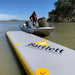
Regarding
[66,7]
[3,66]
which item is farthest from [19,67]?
[66,7]

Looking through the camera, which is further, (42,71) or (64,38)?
(64,38)

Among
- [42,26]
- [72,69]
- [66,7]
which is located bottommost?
[72,69]

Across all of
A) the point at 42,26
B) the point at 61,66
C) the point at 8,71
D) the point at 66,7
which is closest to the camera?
the point at 61,66

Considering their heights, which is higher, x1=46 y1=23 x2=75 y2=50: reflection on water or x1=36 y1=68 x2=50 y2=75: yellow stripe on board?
x1=36 y1=68 x2=50 y2=75: yellow stripe on board

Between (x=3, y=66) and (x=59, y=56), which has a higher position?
(x=59, y=56)

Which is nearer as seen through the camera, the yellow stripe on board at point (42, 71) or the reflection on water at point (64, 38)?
the yellow stripe on board at point (42, 71)

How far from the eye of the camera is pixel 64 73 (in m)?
1.44

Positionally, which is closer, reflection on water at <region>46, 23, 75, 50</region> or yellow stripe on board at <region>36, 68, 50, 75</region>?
yellow stripe on board at <region>36, 68, 50, 75</region>

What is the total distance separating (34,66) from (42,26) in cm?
487

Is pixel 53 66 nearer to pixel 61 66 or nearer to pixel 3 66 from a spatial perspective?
pixel 61 66

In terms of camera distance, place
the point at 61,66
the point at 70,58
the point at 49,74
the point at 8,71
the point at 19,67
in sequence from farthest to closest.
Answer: the point at 19,67 → the point at 8,71 → the point at 70,58 → the point at 61,66 → the point at 49,74

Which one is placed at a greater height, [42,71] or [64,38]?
[42,71]

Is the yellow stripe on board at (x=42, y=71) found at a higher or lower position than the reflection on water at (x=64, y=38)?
higher

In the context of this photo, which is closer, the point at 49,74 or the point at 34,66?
the point at 49,74
